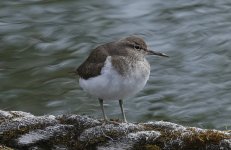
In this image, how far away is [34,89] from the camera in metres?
9.38

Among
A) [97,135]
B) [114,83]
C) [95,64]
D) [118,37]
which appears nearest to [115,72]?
[114,83]

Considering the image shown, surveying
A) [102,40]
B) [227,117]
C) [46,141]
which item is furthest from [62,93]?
[46,141]

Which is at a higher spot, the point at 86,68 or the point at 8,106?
the point at 86,68

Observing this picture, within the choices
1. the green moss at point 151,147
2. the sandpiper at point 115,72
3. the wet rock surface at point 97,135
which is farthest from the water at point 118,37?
the green moss at point 151,147

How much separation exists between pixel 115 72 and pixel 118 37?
5.73 m

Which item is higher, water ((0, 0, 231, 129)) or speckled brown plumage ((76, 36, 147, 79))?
speckled brown plumage ((76, 36, 147, 79))

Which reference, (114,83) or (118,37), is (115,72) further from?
(118,37)

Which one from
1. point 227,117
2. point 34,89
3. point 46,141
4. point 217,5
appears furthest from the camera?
point 217,5

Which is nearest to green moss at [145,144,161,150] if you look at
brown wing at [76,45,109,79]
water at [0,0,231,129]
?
brown wing at [76,45,109,79]

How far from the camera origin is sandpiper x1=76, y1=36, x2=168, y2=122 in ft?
16.6

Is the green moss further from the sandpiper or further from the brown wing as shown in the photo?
the brown wing

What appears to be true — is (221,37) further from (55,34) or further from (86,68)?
(86,68)

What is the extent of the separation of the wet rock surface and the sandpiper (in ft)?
3.05

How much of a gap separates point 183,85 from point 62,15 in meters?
3.20
